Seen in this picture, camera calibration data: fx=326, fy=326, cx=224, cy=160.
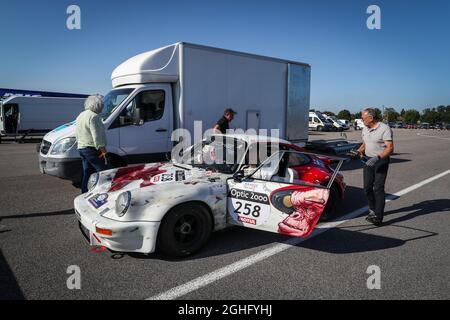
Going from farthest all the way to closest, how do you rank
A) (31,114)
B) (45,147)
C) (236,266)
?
(31,114) < (45,147) < (236,266)

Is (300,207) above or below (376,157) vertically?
below

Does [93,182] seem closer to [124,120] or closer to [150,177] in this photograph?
[150,177]

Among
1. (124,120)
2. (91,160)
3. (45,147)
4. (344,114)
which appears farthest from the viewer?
(344,114)

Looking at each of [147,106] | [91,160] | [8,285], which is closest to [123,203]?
[8,285]

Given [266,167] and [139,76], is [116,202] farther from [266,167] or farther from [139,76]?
[139,76]

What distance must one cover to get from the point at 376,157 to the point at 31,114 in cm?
1945

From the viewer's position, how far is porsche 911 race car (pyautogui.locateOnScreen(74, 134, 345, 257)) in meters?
3.20

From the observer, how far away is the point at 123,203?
3.24 metres

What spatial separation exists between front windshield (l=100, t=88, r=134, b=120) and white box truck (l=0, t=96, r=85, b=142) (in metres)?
14.3

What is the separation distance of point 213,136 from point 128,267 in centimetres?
231

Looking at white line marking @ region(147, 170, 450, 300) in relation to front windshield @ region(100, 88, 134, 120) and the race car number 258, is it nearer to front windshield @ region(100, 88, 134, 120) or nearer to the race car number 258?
the race car number 258

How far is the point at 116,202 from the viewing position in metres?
3.30

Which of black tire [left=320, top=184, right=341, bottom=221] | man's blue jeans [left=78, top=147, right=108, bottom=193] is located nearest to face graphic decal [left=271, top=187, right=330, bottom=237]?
black tire [left=320, top=184, right=341, bottom=221]

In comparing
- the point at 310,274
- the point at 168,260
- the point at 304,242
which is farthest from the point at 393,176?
the point at 168,260
